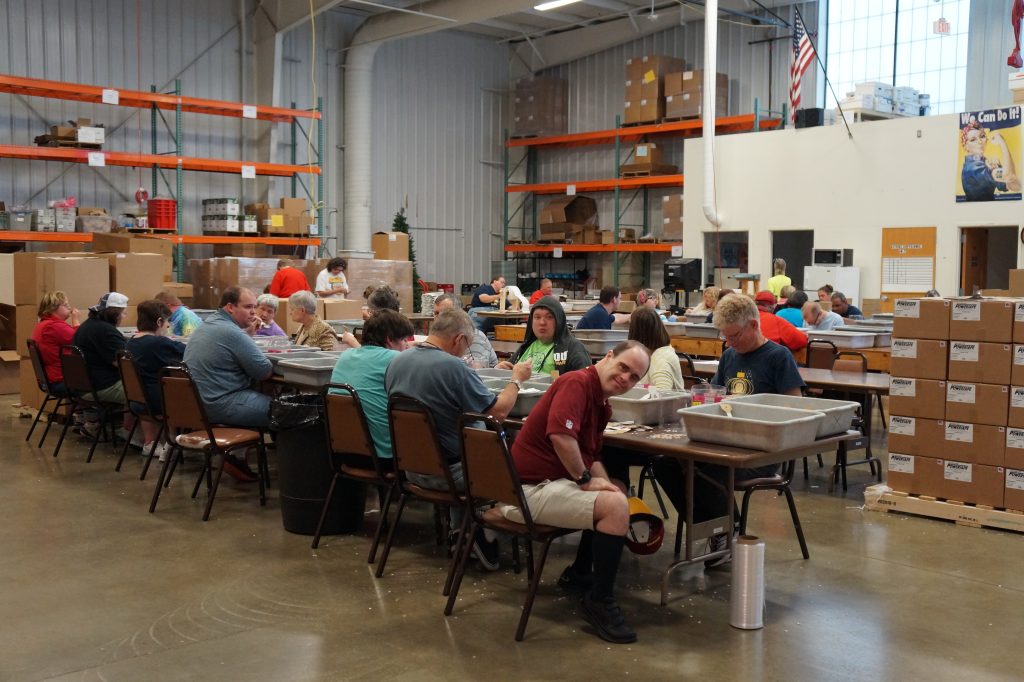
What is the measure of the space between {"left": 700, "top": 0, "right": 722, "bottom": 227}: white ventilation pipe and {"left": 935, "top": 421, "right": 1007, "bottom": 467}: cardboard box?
831 cm

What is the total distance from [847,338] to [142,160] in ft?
31.0

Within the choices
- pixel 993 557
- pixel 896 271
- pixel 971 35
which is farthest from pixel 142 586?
pixel 971 35

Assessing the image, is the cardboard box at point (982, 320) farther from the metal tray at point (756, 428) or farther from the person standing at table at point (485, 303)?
the person standing at table at point (485, 303)

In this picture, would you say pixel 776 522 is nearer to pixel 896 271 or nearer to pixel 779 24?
pixel 896 271

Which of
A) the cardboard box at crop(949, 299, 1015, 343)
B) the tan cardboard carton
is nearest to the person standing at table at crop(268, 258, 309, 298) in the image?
the tan cardboard carton

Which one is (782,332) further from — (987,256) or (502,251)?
(502,251)

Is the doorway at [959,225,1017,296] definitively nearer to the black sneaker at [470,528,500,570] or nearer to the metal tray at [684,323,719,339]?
the metal tray at [684,323,719,339]

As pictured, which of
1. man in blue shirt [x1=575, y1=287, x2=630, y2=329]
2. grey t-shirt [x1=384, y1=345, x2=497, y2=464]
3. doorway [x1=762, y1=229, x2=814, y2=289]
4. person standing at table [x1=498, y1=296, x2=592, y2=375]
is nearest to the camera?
grey t-shirt [x1=384, y1=345, x2=497, y2=464]

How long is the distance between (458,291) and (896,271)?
8824 mm

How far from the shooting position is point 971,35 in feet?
44.8

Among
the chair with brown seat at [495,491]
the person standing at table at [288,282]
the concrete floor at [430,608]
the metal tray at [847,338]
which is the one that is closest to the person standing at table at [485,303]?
the person standing at table at [288,282]

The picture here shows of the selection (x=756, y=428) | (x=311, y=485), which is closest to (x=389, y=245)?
(x=311, y=485)

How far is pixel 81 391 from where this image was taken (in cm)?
754

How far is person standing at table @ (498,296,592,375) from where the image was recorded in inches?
226
